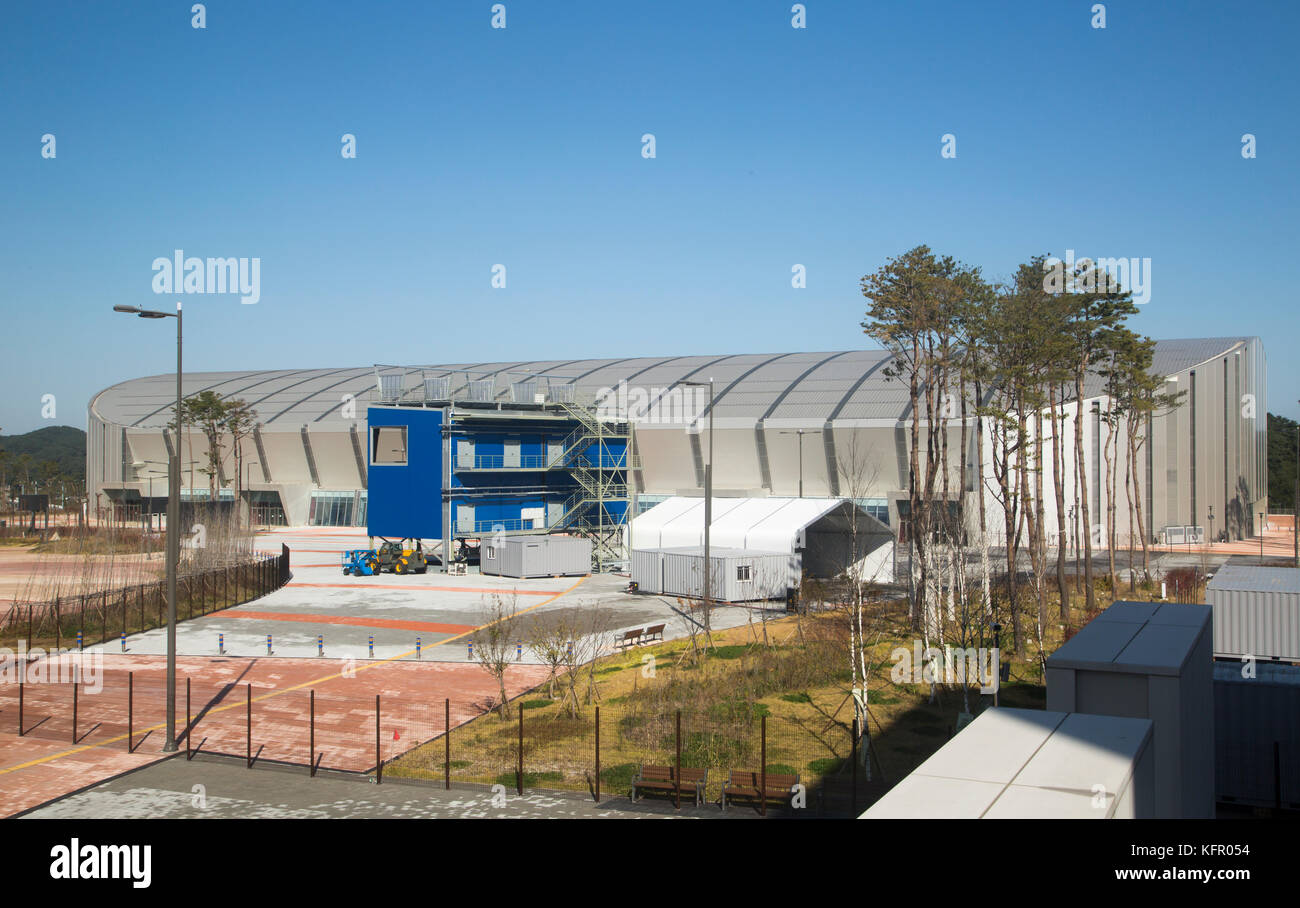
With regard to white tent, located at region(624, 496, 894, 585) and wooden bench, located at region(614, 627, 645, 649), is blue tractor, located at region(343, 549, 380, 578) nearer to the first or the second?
white tent, located at region(624, 496, 894, 585)

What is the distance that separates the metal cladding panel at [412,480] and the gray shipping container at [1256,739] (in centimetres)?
4108

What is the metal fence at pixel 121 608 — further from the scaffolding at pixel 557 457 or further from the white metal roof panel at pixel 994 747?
the white metal roof panel at pixel 994 747

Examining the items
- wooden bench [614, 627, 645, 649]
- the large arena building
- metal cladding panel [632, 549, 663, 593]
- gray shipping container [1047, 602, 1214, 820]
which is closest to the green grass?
gray shipping container [1047, 602, 1214, 820]

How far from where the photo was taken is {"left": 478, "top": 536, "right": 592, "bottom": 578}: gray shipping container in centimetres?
5275

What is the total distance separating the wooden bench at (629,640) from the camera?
3334cm

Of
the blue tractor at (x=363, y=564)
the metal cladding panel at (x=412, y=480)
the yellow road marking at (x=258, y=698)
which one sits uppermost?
the metal cladding panel at (x=412, y=480)

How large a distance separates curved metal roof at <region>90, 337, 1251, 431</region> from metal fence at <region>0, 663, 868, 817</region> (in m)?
31.4

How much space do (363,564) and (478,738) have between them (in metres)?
33.3

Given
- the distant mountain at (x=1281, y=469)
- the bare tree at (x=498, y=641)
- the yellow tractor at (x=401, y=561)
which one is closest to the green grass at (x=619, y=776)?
the bare tree at (x=498, y=641)

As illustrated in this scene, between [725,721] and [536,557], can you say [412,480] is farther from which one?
[725,721]

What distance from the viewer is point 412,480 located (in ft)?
181
